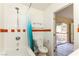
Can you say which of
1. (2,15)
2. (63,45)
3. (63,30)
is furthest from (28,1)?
(63,45)

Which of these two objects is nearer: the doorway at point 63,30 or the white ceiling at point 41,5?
the white ceiling at point 41,5

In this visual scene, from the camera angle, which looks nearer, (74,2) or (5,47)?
(74,2)

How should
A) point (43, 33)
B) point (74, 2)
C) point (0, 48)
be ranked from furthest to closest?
point (43, 33) → point (0, 48) → point (74, 2)

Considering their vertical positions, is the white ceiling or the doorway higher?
the white ceiling

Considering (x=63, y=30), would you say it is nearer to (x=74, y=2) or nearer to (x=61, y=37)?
(x=61, y=37)

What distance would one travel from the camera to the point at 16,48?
1.29m

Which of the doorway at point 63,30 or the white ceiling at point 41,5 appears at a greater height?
the white ceiling at point 41,5

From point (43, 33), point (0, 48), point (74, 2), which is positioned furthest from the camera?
point (43, 33)

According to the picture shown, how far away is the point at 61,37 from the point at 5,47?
750 millimetres

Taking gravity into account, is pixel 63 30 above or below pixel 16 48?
above

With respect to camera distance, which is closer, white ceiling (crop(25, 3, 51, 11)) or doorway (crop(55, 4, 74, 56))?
white ceiling (crop(25, 3, 51, 11))

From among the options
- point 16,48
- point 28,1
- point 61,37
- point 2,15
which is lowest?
point 16,48

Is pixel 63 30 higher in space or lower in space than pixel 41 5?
lower

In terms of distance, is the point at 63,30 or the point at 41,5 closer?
the point at 41,5
